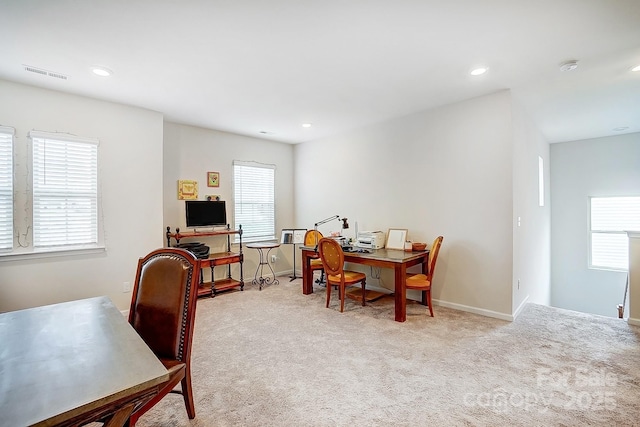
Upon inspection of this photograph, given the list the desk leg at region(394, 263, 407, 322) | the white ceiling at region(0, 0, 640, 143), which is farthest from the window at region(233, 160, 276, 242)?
the desk leg at region(394, 263, 407, 322)

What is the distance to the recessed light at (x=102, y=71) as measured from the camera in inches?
111

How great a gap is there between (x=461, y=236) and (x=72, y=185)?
15.3 feet

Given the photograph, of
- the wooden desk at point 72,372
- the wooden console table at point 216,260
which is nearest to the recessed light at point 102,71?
the wooden console table at point 216,260

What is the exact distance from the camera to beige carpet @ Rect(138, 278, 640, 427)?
6.25 feet

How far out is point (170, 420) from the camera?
74.0 inches

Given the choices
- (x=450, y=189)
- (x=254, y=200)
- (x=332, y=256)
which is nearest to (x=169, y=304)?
(x=332, y=256)

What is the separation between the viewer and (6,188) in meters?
3.06

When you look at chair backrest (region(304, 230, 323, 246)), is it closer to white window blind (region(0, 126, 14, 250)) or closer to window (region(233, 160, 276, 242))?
window (region(233, 160, 276, 242))

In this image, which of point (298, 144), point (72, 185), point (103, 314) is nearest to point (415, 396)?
point (103, 314)

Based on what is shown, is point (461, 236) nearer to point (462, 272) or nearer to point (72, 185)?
point (462, 272)

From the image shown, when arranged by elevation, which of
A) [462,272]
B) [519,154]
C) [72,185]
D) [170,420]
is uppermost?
[519,154]

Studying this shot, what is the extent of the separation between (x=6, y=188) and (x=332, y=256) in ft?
11.6

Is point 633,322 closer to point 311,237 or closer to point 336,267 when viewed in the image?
point 336,267

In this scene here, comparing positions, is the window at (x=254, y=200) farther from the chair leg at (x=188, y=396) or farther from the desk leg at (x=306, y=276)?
the chair leg at (x=188, y=396)
